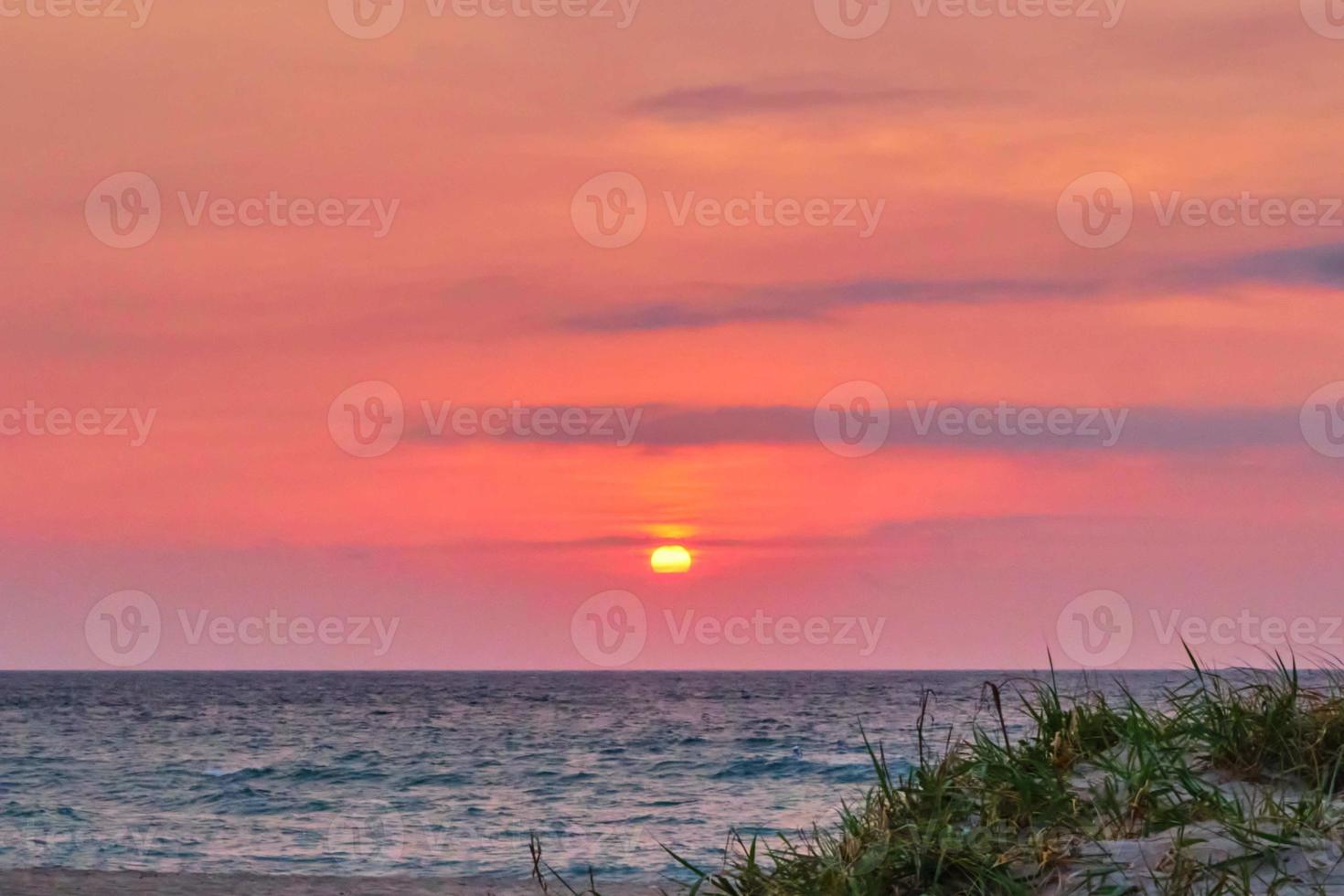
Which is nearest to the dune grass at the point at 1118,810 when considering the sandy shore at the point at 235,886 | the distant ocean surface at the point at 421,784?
the distant ocean surface at the point at 421,784

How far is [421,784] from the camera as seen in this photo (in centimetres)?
3691

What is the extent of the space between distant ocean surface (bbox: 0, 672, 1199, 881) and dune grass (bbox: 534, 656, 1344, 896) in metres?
0.60

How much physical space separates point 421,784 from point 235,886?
2227cm

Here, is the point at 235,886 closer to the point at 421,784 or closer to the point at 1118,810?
the point at 1118,810

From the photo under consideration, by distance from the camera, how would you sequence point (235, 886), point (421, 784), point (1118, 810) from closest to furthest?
point (1118, 810)
point (235, 886)
point (421, 784)

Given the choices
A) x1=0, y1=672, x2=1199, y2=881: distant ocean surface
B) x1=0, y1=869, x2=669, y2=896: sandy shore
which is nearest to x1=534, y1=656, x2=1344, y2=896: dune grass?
x1=0, y1=672, x2=1199, y2=881: distant ocean surface

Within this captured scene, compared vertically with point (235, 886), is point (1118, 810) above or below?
above

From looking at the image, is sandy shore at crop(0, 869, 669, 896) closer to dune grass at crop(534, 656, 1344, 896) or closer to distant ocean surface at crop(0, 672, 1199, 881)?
distant ocean surface at crop(0, 672, 1199, 881)

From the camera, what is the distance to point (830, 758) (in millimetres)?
41906

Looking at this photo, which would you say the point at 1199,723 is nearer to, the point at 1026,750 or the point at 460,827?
the point at 1026,750

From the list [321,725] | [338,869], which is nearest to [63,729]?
[321,725]

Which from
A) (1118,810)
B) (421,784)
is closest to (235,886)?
(1118,810)

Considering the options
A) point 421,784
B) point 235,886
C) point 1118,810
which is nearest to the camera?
point 1118,810

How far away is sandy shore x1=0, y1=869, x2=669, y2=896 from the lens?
1426 cm
